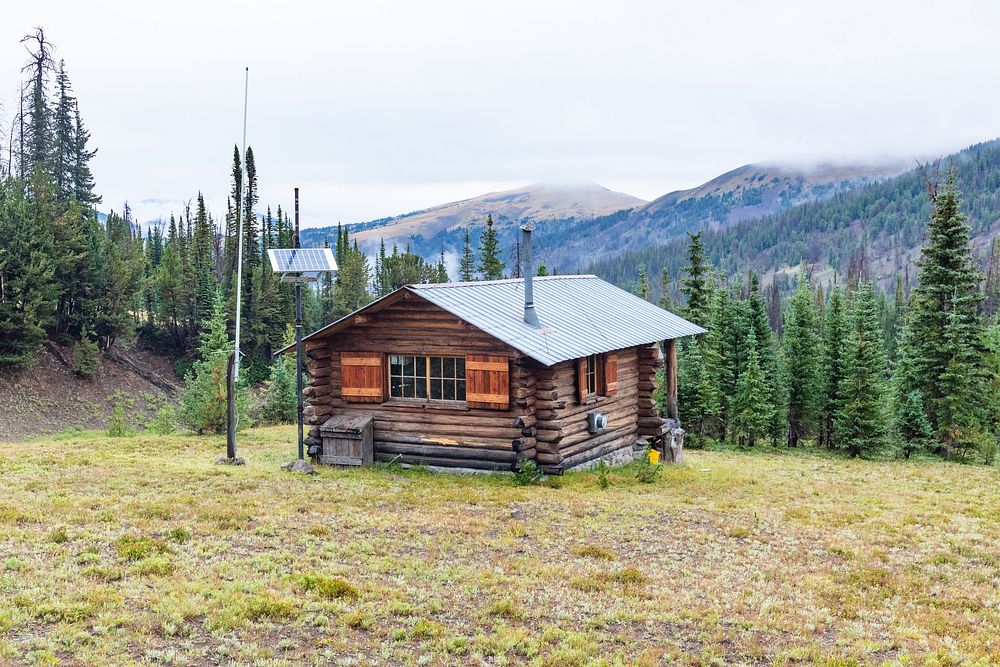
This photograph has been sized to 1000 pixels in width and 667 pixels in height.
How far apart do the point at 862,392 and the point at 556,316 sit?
24.8m

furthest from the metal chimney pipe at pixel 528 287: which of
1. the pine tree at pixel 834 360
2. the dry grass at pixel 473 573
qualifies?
the pine tree at pixel 834 360

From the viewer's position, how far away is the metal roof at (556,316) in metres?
21.3

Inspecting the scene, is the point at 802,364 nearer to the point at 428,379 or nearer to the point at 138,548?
the point at 428,379

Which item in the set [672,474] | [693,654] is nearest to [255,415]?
[672,474]

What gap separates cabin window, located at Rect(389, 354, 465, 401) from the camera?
73.0 feet

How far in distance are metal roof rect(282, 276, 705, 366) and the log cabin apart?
0.07m

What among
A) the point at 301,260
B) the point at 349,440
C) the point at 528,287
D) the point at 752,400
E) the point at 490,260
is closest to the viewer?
the point at 301,260

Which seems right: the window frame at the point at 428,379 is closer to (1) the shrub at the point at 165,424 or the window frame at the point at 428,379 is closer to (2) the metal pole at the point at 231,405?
(2) the metal pole at the point at 231,405

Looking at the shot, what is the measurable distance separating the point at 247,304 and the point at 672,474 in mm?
59970

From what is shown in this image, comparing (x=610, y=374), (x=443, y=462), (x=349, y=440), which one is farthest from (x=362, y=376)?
(x=610, y=374)

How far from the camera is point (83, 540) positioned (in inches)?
533

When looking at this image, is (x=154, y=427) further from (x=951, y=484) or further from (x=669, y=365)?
(x=951, y=484)

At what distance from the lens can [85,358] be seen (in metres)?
57.0

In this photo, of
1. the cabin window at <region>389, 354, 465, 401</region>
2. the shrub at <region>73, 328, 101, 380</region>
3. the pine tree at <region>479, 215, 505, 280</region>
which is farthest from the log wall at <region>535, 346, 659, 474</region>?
the shrub at <region>73, 328, 101, 380</region>
